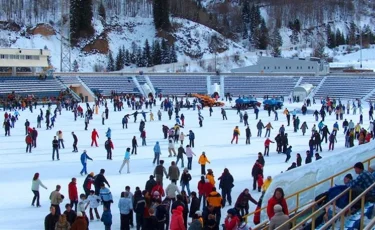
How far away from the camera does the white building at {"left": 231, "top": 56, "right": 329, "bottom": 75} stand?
216 feet

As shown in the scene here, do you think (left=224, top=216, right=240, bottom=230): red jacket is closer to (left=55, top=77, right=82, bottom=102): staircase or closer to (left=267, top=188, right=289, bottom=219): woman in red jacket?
(left=267, top=188, right=289, bottom=219): woman in red jacket

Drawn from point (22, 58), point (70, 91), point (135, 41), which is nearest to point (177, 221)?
point (70, 91)

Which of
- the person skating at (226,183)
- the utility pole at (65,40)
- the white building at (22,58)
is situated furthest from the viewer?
the utility pole at (65,40)

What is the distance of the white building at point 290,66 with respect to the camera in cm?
6575

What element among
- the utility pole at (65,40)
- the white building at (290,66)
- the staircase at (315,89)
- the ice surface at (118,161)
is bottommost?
the ice surface at (118,161)

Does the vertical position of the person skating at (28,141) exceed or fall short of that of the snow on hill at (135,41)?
it falls short

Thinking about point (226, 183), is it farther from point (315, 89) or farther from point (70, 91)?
point (315, 89)

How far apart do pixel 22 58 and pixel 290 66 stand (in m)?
31.2

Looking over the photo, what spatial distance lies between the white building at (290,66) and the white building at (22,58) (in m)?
25.6

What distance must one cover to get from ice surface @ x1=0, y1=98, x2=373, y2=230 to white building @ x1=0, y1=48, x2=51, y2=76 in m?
24.4

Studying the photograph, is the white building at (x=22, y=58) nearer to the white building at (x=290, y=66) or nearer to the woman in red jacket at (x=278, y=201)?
the white building at (x=290, y=66)

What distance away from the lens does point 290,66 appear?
224 ft

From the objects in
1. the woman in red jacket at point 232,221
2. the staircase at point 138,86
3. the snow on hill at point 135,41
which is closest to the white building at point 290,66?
the snow on hill at point 135,41

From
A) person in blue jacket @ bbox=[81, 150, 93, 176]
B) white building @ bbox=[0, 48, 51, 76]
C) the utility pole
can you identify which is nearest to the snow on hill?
the utility pole
